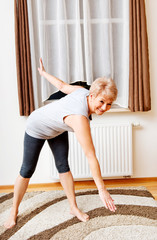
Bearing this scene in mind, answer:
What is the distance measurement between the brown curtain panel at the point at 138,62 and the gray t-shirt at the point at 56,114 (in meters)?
0.99

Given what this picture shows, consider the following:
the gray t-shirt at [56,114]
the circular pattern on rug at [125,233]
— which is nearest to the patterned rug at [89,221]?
the circular pattern on rug at [125,233]

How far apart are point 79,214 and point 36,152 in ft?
2.00

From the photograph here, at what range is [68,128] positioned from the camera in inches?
66.6

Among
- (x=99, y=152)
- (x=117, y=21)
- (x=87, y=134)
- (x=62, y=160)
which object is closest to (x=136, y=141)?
(x=99, y=152)

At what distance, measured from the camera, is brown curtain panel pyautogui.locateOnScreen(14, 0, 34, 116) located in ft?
7.97

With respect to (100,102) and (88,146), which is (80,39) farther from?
(88,146)

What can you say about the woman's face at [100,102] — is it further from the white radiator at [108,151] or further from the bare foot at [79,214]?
the white radiator at [108,151]

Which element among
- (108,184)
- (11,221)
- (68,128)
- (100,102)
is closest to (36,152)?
(68,128)

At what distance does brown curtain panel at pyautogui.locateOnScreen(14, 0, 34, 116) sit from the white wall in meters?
0.14

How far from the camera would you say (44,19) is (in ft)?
8.10

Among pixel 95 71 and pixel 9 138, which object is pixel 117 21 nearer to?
pixel 95 71

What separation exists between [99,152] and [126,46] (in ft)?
3.61

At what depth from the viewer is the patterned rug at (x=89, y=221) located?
1819 millimetres

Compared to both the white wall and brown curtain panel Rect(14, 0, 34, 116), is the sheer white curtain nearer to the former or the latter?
brown curtain panel Rect(14, 0, 34, 116)
